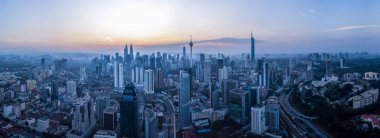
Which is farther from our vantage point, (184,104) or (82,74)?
(82,74)

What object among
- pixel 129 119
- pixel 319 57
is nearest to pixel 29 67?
pixel 129 119

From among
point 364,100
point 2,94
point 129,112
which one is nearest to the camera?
point 129,112

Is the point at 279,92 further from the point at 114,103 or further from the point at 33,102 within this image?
the point at 33,102

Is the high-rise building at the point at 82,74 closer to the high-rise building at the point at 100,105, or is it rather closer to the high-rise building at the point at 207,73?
the high-rise building at the point at 100,105

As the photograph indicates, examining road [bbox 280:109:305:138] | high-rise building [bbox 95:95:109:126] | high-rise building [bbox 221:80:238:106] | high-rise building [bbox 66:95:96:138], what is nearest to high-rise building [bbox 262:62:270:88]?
high-rise building [bbox 221:80:238:106]

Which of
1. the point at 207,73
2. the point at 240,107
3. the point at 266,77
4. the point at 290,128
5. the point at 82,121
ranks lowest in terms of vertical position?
the point at 290,128

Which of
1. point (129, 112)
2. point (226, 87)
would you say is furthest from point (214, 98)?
point (129, 112)

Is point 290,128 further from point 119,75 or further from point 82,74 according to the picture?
point 82,74

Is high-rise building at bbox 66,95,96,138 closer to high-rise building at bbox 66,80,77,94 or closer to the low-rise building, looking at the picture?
high-rise building at bbox 66,80,77,94
